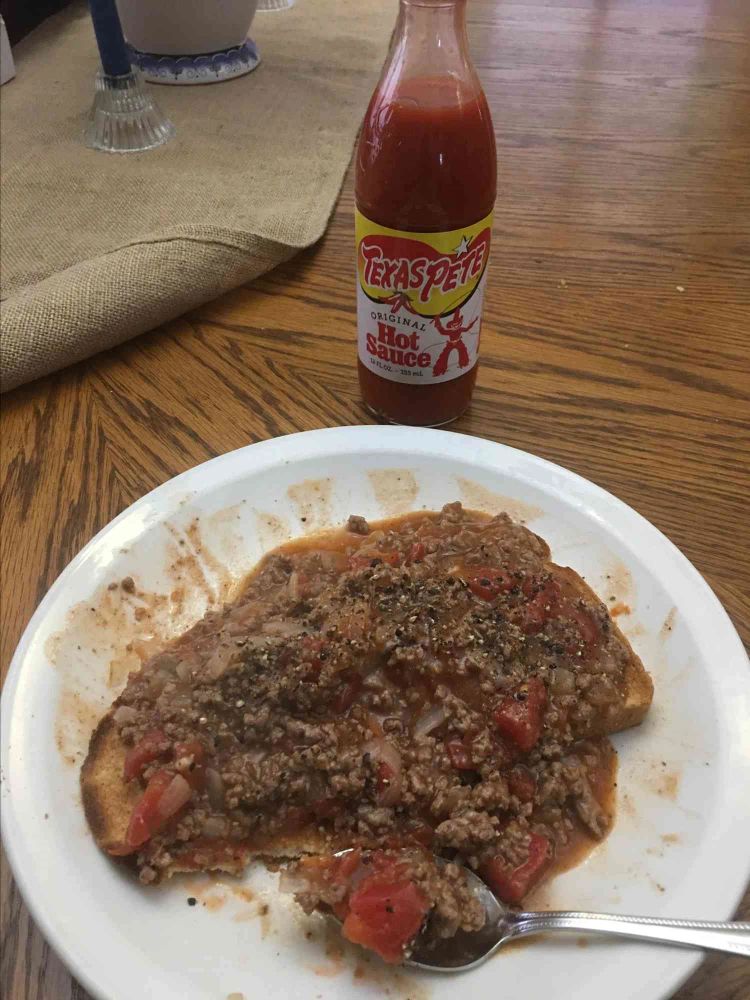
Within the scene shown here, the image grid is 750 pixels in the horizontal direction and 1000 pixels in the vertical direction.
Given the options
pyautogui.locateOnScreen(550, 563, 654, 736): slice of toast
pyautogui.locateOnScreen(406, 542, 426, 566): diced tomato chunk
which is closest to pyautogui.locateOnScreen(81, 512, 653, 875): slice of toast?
pyautogui.locateOnScreen(550, 563, 654, 736): slice of toast

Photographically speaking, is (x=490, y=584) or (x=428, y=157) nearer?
(x=490, y=584)

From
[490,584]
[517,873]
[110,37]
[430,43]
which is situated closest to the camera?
[517,873]

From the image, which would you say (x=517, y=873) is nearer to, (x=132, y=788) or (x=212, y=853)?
(x=212, y=853)

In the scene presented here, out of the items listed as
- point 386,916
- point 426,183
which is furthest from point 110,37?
point 386,916

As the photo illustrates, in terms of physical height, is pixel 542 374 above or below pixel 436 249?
below

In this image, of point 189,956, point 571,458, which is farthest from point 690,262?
point 189,956

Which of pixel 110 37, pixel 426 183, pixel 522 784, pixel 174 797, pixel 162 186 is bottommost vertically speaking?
pixel 522 784

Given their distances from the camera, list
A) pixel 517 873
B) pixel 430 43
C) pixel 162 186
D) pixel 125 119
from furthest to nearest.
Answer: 1. pixel 125 119
2. pixel 162 186
3. pixel 430 43
4. pixel 517 873
